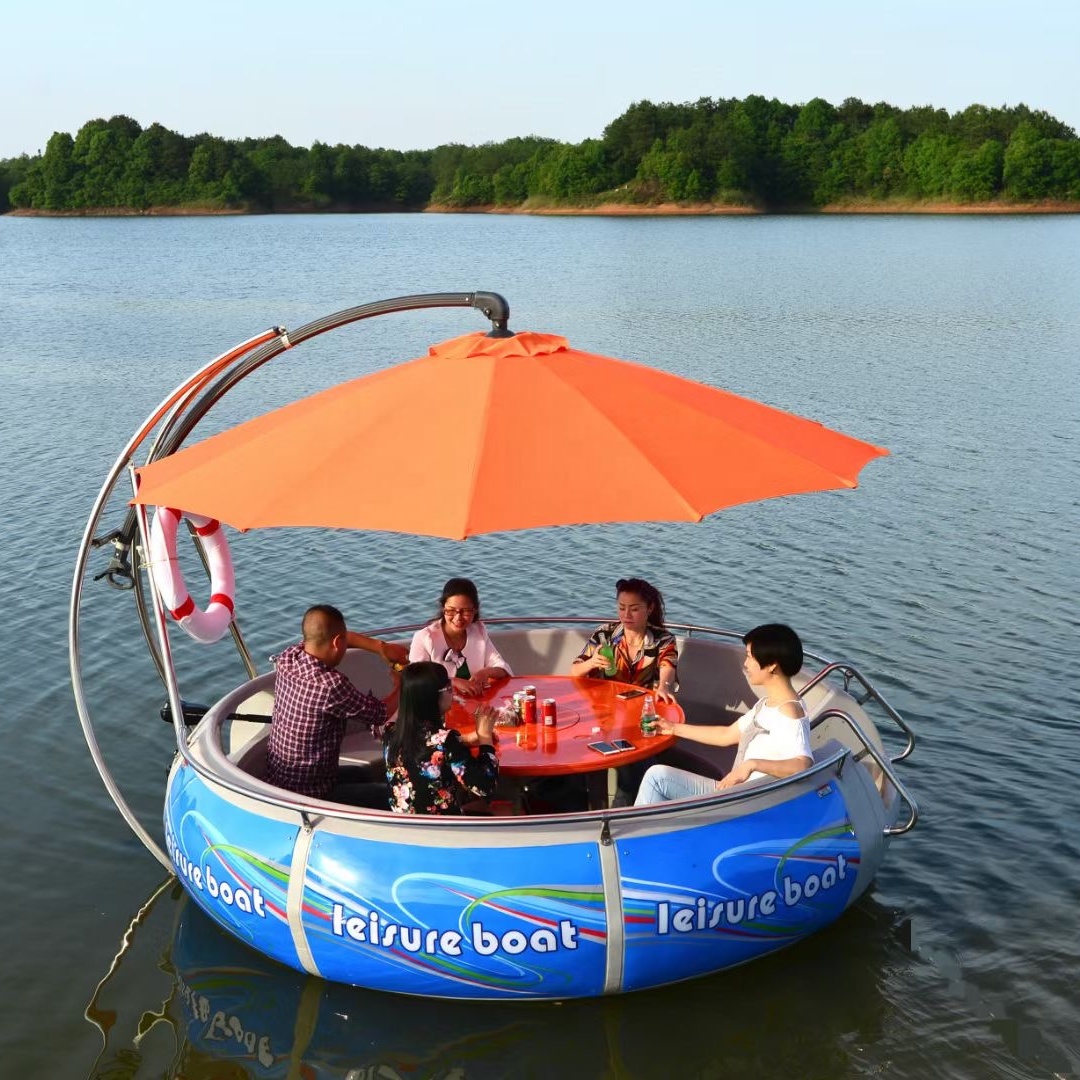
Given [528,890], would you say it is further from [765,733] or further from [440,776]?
[765,733]

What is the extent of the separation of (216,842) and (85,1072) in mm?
1311

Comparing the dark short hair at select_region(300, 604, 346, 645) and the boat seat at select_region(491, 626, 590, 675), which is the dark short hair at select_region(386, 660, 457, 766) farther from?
the boat seat at select_region(491, 626, 590, 675)

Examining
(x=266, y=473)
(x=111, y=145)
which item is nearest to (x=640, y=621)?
(x=266, y=473)

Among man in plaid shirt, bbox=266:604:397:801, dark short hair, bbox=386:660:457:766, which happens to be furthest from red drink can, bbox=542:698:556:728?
dark short hair, bbox=386:660:457:766

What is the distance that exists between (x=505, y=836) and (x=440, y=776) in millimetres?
475

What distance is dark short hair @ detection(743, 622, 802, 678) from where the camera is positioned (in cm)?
690

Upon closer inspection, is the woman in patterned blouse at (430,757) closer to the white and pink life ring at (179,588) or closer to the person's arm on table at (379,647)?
the white and pink life ring at (179,588)

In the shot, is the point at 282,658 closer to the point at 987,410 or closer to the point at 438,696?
the point at 438,696

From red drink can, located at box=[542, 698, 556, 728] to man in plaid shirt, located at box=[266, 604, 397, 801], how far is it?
972 mm

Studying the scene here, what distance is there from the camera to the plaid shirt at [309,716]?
7398mm

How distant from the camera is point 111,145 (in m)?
141

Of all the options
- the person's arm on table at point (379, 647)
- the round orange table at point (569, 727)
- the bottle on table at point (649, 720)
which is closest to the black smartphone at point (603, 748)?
the round orange table at point (569, 727)

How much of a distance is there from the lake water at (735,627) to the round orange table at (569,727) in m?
1.26

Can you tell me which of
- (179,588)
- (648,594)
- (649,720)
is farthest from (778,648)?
(179,588)
